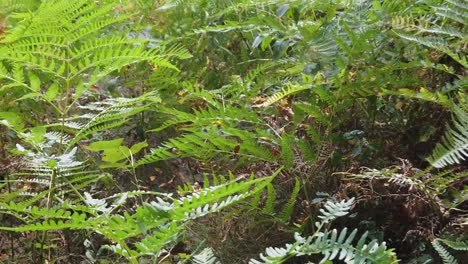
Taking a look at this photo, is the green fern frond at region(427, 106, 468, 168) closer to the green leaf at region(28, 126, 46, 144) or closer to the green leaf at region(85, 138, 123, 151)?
the green leaf at region(85, 138, 123, 151)

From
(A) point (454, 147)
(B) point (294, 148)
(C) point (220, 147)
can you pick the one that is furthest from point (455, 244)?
(C) point (220, 147)

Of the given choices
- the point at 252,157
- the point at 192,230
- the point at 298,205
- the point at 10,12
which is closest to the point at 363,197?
the point at 298,205

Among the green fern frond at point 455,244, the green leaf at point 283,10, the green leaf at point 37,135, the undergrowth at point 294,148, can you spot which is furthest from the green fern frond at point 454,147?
the green leaf at point 37,135

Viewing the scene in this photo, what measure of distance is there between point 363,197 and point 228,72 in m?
1.23

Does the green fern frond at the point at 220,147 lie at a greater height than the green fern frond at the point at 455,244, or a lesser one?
lesser

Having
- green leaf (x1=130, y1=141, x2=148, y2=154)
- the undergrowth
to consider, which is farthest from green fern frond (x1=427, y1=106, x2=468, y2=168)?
green leaf (x1=130, y1=141, x2=148, y2=154)

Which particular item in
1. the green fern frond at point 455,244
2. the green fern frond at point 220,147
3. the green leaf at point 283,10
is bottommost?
the green fern frond at point 220,147

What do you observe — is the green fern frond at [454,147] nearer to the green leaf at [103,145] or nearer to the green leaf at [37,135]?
the green leaf at [103,145]

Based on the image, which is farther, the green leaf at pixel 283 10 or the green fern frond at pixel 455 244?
the green leaf at pixel 283 10

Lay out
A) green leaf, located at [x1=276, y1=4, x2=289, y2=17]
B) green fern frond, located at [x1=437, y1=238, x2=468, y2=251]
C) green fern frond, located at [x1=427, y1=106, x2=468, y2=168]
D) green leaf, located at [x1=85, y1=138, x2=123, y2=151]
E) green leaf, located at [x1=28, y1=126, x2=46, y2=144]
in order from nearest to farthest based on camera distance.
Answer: green fern frond, located at [x1=437, y1=238, x2=468, y2=251], green fern frond, located at [x1=427, y1=106, x2=468, y2=168], green leaf, located at [x1=28, y1=126, x2=46, y2=144], green leaf, located at [x1=85, y1=138, x2=123, y2=151], green leaf, located at [x1=276, y1=4, x2=289, y2=17]

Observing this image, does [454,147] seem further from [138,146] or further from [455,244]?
[138,146]

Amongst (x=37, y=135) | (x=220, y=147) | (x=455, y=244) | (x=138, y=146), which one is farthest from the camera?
(x=138, y=146)

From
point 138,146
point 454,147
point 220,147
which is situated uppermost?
point 454,147

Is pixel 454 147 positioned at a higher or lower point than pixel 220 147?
higher
